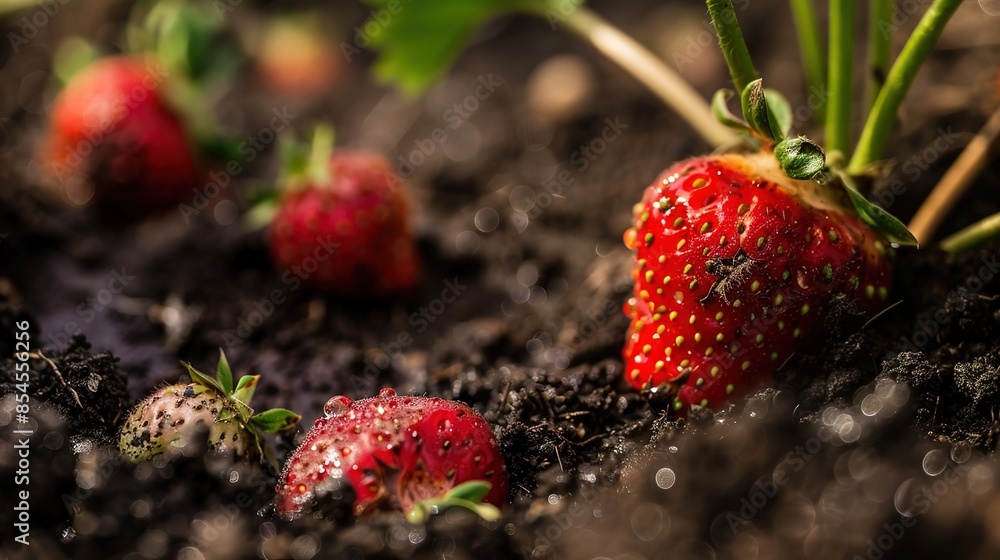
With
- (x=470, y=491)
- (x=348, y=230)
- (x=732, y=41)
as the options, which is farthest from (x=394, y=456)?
(x=348, y=230)

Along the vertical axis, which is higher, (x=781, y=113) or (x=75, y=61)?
(x=781, y=113)

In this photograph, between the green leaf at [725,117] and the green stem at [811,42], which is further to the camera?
the green stem at [811,42]

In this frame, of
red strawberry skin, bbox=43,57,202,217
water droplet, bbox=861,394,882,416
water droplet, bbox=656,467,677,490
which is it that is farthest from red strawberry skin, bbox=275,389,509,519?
red strawberry skin, bbox=43,57,202,217

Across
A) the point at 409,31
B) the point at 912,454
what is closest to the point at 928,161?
the point at 912,454

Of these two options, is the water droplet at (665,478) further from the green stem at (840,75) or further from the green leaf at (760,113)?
the green stem at (840,75)

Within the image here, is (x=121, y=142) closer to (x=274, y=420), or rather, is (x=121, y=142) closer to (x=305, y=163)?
(x=305, y=163)

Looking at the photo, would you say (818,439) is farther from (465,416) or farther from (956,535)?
(465,416)

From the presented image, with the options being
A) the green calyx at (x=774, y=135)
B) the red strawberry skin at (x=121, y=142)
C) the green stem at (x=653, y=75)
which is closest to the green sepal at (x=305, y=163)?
the red strawberry skin at (x=121, y=142)
